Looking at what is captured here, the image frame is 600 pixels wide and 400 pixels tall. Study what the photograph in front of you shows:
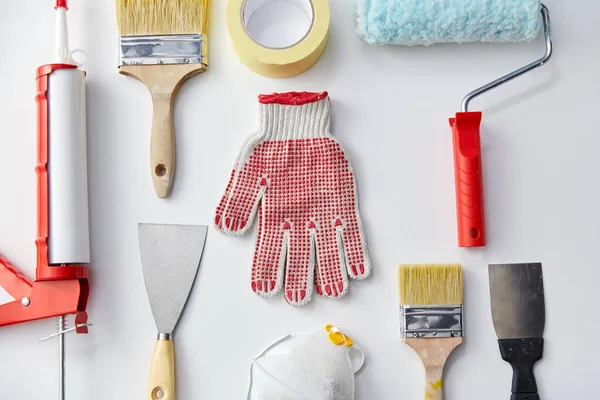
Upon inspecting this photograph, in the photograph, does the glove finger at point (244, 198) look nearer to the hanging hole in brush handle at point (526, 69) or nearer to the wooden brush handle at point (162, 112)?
the wooden brush handle at point (162, 112)

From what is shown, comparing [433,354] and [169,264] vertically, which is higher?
[169,264]

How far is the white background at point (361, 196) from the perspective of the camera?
1.12m

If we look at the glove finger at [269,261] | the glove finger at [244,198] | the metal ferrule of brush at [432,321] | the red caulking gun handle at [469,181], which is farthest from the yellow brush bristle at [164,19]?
the metal ferrule of brush at [432,321]

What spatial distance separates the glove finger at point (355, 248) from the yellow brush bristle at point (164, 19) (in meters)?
0.39

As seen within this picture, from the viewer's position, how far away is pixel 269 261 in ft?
3.68

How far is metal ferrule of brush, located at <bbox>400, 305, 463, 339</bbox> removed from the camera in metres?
1.11

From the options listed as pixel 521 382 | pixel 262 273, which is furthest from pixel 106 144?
pixel 521 382

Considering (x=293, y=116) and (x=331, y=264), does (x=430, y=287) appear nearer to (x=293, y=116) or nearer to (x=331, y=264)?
(x=331, y=264)

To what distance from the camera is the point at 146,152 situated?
1.16 meters

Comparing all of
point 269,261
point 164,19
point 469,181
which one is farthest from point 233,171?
point 469,181

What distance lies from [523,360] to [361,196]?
359mm

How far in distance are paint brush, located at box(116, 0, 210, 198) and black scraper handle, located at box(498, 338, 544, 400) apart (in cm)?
59

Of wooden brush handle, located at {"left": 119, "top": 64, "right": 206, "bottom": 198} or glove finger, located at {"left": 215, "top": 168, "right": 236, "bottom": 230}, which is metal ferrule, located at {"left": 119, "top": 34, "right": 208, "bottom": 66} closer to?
wooden brush handle, located at {"left": 119, "top": 64, "right": 206, "bottom": 198}

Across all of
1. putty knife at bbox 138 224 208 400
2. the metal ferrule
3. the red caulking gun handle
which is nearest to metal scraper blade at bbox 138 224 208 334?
putty knife at bbox 138 224 208 400
